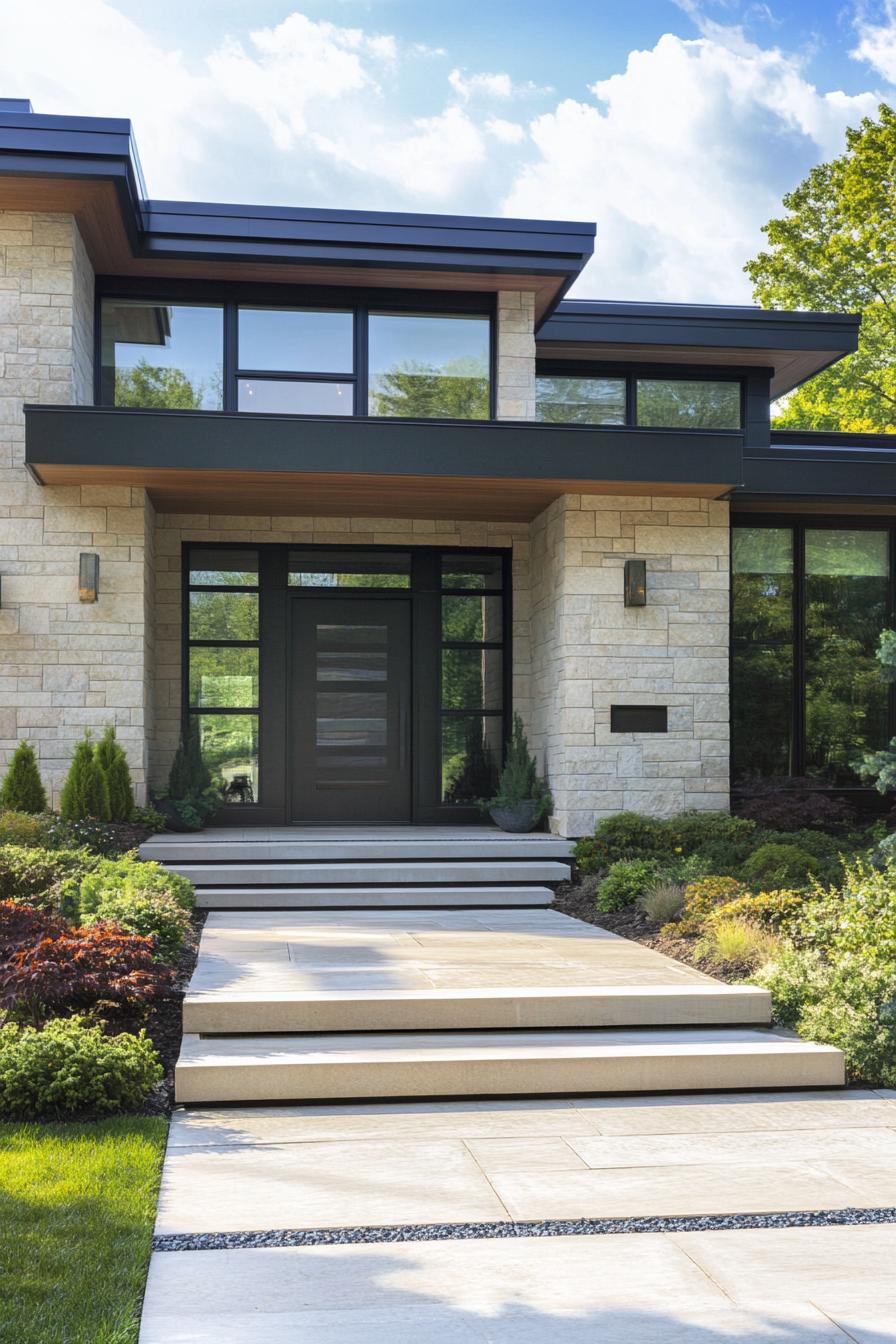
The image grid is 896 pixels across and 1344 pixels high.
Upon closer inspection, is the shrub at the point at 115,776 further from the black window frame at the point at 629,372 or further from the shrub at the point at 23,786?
the black window frame at the point at 629,372

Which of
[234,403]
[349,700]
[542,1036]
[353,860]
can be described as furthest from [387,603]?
[542,1036]

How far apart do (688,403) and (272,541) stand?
5.06 metres

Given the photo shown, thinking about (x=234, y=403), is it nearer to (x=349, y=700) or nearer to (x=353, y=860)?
(x=349, y=700)

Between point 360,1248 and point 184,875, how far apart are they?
631 cm

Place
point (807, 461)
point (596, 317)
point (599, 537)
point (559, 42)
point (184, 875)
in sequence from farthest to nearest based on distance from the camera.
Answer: point (559, 42)
point (596, 317)
point (807, 461)
point (599, 537)
point (184, 875)

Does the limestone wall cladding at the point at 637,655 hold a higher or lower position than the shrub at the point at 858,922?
higher

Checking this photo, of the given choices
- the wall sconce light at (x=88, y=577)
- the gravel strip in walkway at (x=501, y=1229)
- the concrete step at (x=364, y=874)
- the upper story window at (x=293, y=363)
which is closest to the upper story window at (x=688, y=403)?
the upper story window at (x=293, y=363)

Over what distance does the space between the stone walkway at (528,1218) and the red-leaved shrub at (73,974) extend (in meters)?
0.80

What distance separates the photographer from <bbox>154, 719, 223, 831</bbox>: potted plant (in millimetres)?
11383

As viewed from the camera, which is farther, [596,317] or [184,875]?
[596,317]

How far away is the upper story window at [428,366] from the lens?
12.1 meters

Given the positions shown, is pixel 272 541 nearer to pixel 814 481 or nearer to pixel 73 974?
pixel 814 481

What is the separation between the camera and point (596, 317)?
44.1 ft

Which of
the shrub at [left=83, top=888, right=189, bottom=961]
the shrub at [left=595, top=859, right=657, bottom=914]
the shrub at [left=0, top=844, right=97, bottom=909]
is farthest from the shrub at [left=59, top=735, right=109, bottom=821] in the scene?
the shrub at [left=595, top=859, right=657, bottom=914]
